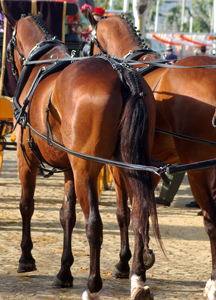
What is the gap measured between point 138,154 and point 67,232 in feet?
4.40

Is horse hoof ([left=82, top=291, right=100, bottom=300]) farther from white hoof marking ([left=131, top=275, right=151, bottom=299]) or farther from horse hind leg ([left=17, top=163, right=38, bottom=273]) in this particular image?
horse hind leg ([left=17, top=163, right=38, bottom=273])

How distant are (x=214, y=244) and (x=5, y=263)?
2030 millimetres

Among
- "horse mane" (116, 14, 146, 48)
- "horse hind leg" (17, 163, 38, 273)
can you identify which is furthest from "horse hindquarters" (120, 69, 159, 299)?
"horse mane" (116, 14, 146, 48)

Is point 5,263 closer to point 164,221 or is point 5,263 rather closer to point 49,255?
point 49,255

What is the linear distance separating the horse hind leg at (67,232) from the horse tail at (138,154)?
1.08m

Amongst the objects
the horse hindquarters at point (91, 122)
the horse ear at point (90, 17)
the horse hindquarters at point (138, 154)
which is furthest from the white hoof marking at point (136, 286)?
the horse ear at point (90, 17)

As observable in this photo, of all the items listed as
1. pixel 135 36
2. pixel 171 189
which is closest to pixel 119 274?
pixel 135 36

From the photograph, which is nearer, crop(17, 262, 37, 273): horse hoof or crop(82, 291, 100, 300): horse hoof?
crop(82, 291, 100, 300): horse hoof

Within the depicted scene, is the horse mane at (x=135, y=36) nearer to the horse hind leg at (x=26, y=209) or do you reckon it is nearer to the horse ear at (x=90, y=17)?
the horse ear at (x=90, y=17)

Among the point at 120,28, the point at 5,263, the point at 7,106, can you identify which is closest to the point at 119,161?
the point at 5,263

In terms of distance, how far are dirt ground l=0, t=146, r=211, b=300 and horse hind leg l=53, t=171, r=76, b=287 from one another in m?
0.09

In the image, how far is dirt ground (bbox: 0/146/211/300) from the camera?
368 cm

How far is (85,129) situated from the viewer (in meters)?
2.98

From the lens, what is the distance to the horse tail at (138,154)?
296cm
